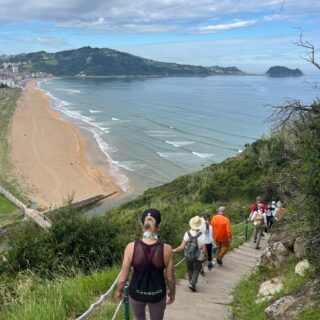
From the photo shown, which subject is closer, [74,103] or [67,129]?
[67,129]

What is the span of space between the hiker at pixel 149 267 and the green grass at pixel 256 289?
222cm

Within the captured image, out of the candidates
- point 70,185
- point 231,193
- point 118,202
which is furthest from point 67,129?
point 231,193

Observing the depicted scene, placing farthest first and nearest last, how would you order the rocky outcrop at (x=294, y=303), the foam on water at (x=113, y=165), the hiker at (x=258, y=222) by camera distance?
the foam on water at (x=113, y=165)
the hiker at (x=258, y=222)
the rocky outcrop at (x=294, y=303)

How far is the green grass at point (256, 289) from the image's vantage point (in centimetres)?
662

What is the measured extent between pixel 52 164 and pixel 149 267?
4371cm

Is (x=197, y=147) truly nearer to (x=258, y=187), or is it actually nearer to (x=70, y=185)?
(x=70, y=185)

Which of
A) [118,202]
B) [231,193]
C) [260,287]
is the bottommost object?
[118,202]

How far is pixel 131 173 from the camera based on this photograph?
43.8 m

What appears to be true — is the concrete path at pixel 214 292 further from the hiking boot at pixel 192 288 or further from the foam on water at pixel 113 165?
the foam on water at pixel 113 165

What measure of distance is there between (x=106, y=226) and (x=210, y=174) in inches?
692

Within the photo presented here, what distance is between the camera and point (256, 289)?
805cm

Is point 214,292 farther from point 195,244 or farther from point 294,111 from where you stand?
point 294,111

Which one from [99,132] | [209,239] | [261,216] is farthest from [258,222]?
[99,132]

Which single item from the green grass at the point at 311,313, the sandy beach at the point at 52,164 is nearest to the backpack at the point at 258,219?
the green grass at the point at 311,313
